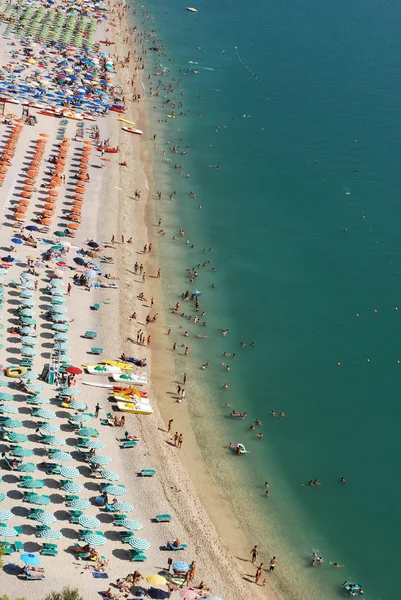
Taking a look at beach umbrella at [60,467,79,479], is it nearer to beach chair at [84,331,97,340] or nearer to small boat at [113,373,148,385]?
small boat at [113,373,148,385]

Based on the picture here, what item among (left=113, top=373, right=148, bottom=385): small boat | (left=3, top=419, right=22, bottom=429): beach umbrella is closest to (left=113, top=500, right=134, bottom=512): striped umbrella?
(left=3, top=419, right=22, bottom=429): beach umbrella

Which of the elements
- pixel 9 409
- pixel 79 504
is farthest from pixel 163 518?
pixel 9 409

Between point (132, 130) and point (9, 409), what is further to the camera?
point (132, 130)

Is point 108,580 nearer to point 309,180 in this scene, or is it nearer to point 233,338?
point 233,338

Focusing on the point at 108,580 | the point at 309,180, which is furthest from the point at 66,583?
the point at 309,180

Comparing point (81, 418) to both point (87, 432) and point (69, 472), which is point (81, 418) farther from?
point (69, 472)

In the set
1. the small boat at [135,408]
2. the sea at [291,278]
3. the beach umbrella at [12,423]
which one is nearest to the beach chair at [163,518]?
the sea at [291,278]
